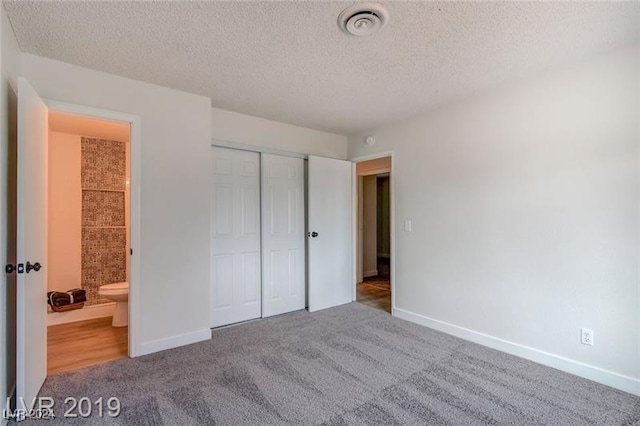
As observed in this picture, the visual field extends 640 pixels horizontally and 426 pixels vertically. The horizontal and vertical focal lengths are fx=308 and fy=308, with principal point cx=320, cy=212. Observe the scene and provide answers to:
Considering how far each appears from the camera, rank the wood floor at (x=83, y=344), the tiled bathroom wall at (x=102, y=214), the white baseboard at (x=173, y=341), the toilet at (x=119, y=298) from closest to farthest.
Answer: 1. the wood floor at (x=83, y=344)
2. the white baseboard at (x=173, y=341)
3. the toilet at (x=119, y=298)
4. the tiled bathroom wall at (x=102, y=214)

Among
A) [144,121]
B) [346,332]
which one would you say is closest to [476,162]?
[346,332]

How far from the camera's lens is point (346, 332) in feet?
10.5

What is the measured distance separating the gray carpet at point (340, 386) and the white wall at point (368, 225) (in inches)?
122

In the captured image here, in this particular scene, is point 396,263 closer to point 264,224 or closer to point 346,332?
point 346,332

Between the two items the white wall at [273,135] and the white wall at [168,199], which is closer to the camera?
the white wall at [168,199]

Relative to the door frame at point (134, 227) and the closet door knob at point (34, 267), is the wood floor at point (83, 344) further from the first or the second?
the closet door knob at point (34, 267)

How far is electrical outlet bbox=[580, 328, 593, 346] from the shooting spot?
2285mm

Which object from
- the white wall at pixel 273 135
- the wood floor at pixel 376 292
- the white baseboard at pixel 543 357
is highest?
the white wall at pixel 273 135

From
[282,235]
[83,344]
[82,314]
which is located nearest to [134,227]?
[83,344]

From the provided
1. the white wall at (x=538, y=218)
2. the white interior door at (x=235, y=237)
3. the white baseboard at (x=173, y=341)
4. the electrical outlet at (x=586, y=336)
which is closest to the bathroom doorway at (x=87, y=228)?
the white baseboard at (x=173, y=341)

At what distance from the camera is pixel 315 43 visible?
208cm

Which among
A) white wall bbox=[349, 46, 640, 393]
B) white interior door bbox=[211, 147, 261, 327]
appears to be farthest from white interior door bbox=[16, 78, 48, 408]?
white wall bbox=[349, 46, 640, 393]

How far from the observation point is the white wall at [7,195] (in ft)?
5.70

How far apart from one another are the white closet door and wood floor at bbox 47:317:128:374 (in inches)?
58.9
